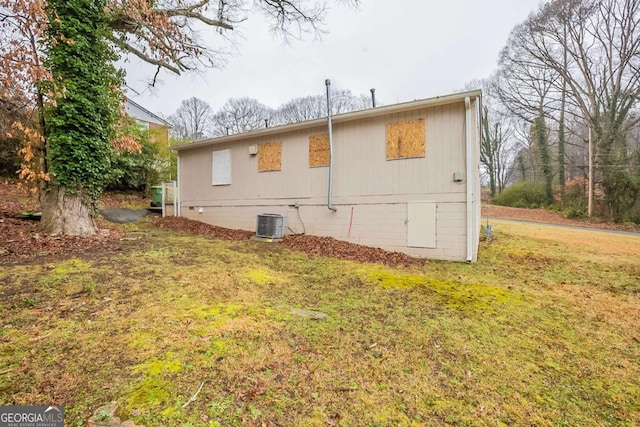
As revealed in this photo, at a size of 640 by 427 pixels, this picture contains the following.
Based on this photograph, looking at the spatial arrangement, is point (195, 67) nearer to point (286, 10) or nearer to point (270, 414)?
point (286, 10)

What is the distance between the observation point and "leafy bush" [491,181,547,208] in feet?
65.2

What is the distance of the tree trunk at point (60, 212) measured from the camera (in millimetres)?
5398

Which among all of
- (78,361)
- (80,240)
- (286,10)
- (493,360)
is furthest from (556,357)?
(286,10)

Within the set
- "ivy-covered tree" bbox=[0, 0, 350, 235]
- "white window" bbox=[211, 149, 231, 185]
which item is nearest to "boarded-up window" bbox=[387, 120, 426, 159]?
"white window" bbox=[211, 149, 231, 185]

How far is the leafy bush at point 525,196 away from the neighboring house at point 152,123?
2390 centimetres

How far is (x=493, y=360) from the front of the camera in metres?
2.22

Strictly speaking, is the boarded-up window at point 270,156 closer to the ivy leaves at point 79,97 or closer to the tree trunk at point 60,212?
the ivy leaves at point 79,97

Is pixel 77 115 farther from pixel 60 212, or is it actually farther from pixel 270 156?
pixel 270 156

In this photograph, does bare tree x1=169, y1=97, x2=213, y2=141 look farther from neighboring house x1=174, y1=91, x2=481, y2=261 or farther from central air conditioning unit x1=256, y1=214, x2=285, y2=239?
central air conditioning unit x1=256, y1=214, x2=285, y2=239

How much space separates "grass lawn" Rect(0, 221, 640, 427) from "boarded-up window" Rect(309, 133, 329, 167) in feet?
12.3

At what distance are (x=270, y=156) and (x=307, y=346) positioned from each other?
6550mm

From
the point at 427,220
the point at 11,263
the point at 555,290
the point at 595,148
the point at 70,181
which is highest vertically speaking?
the point at 595,148

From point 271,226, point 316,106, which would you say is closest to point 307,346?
point 271,226

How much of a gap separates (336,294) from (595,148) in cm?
1986
